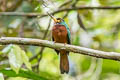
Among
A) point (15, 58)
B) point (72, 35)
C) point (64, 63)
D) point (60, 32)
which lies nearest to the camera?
point (15, 58)

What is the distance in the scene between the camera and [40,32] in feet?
11.9

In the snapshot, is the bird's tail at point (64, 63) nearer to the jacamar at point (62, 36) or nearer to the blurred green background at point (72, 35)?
the jacamar at point (62, 36)

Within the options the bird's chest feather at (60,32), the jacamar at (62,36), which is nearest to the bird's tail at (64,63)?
the jacamar at (62,36)

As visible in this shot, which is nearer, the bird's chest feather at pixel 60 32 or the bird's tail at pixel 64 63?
the bird's tail at pixel 64 63

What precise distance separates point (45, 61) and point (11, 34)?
69 centimetres

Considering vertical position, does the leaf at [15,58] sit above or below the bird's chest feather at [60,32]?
below

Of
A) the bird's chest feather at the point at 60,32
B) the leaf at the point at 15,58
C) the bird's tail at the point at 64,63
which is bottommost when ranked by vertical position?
the bird's tail at the point at 64,63

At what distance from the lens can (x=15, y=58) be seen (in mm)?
2070

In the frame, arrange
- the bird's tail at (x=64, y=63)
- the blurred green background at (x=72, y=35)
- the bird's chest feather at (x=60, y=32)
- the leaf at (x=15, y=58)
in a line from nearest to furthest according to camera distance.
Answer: the leaf at (x=15, y=58), the bird's tail at (x=64, y=63), the bird's chest feather at (x=60, y=32), the blurred green background at (x=72, y=35)

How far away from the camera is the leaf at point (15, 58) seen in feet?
6.61

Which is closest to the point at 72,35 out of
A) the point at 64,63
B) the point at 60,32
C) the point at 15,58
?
the point at 60,32

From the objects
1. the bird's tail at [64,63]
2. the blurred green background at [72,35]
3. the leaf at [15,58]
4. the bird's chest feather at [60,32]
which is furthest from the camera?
the blurred green background at [72,35]

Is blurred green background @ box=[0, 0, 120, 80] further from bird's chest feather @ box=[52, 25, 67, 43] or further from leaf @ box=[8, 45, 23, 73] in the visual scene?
leaf @ box=[8, 45, 23, 73]

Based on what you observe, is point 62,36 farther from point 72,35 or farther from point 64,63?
point 72,35
